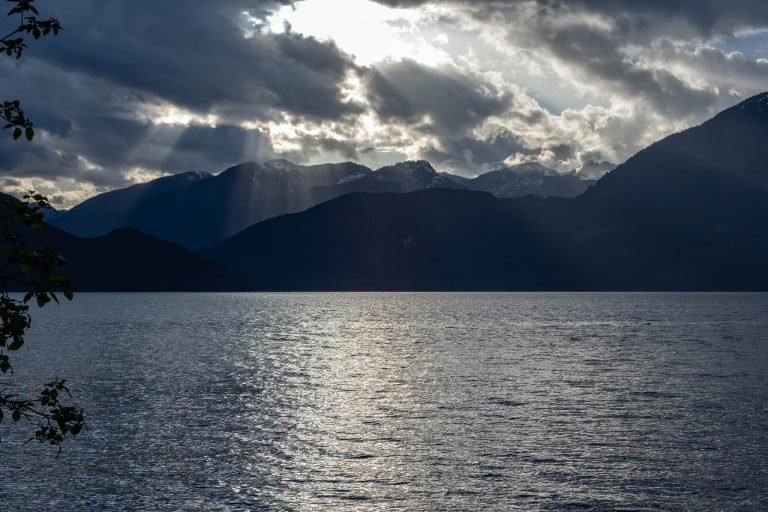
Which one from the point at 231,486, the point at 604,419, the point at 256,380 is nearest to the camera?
the point at 231,486

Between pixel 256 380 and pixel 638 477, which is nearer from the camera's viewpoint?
pixel 638 477

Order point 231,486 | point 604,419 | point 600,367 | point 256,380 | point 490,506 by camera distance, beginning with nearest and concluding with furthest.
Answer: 1. point 490,506
2. point 231,486
3. point 604,419
4. point 256,380
5. point 600,367

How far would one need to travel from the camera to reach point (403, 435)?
53062mm

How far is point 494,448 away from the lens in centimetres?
4828

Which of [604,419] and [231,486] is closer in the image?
[231,486]

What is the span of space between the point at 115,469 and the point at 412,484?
713 inches

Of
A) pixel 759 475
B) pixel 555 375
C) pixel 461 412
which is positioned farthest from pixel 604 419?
pixel 555 375

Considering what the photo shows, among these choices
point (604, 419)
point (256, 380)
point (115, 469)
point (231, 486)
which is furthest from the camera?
point (256, 380)

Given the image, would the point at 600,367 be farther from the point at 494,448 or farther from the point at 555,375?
the point at 494,448

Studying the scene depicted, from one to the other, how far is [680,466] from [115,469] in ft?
112

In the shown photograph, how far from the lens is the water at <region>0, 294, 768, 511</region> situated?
38.4 meters

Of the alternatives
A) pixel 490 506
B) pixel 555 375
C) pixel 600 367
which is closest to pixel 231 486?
pixel 490 506

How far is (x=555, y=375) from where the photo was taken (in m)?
89.1

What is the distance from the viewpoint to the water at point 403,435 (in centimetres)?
3844
